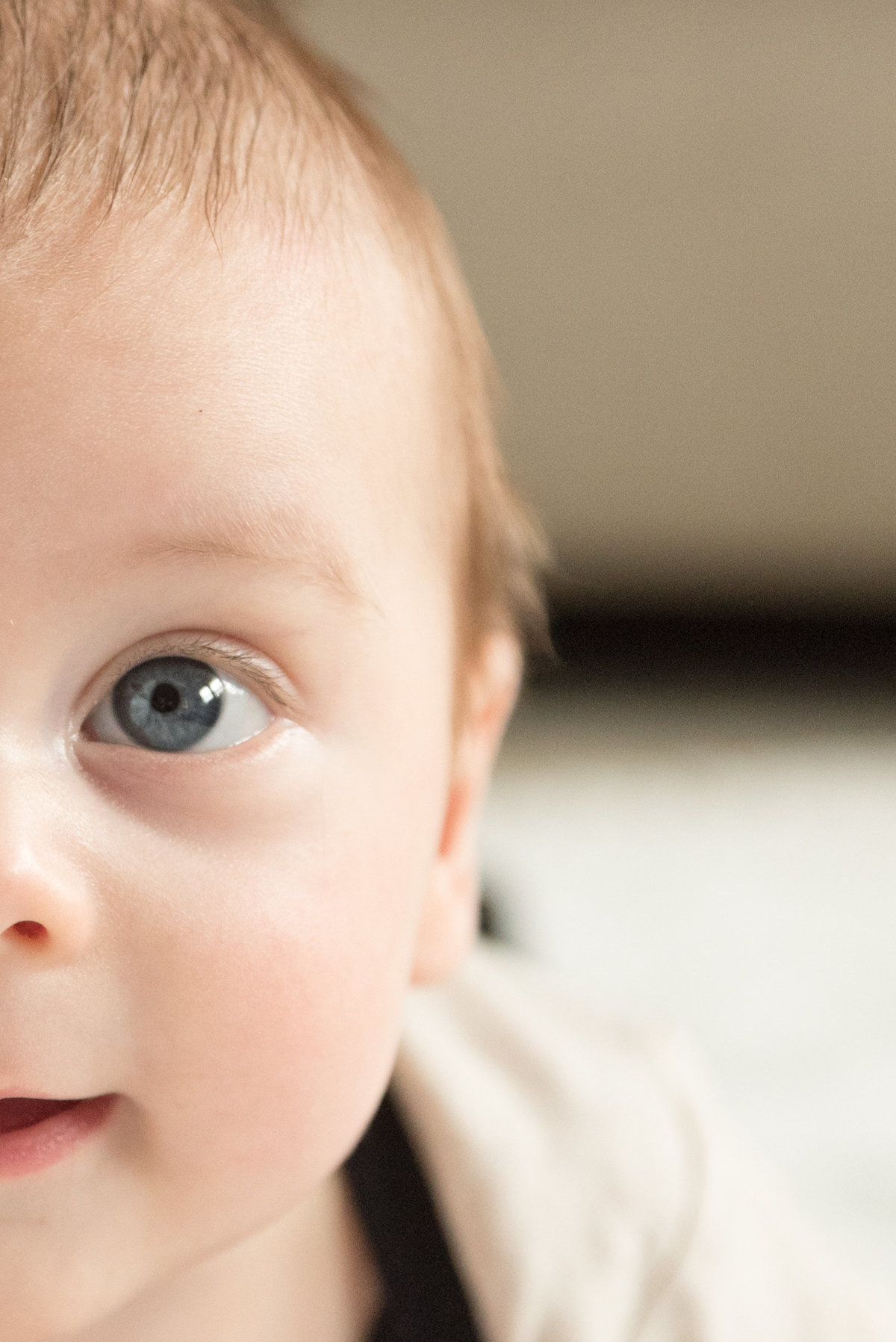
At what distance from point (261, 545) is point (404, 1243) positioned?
35 centimetres

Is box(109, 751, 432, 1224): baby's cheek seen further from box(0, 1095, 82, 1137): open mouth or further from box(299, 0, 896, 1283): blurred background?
box(299, 0, 896, 1283): blurred background

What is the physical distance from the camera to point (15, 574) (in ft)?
1.32

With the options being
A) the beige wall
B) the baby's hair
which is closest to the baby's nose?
the baby's hair

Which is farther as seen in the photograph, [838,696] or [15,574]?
[838,696]

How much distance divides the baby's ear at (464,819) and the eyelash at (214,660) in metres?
0.13

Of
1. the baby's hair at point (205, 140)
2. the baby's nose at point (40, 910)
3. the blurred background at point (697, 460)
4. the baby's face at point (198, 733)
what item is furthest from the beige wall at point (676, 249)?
the baby's nose at point (40, 910)

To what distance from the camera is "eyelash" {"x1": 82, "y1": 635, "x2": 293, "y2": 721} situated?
0.44m

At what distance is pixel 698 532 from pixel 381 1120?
0.84 meters

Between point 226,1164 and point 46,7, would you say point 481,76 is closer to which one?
point 46,7

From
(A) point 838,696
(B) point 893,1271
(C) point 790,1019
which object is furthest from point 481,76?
(B) point 893,1271

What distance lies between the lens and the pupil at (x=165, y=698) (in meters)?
0.46

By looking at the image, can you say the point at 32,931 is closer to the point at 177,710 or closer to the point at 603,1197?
the point at 177,710

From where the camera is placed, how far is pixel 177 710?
46cm

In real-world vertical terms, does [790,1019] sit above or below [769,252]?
below
